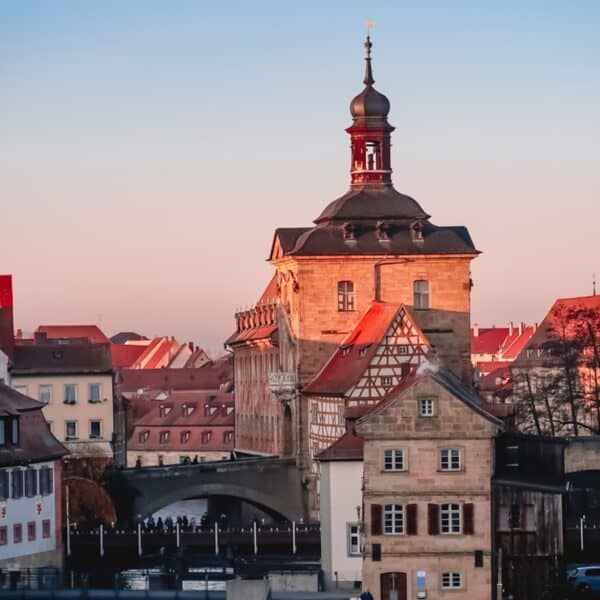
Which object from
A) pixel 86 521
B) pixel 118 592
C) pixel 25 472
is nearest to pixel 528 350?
pixel 86 521

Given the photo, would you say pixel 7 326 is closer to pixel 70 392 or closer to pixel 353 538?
pixel 70 392

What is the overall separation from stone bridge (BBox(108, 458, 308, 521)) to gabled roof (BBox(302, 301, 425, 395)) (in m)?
3.75

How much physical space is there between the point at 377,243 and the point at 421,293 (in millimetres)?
2779

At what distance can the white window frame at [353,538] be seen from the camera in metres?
98.0

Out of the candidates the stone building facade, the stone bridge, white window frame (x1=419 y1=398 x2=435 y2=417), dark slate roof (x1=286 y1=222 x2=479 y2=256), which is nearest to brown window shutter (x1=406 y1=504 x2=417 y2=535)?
the stone building facade

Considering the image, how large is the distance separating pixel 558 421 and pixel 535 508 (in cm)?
3927

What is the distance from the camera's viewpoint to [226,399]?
194375 millimetres

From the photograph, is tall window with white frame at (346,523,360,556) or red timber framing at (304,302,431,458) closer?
tall window with white frame at (346,523,360,556)

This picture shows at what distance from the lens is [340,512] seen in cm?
9862

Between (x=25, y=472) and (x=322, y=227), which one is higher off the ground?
(x=322, y=227)

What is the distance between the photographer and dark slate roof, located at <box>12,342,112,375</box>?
144500 mm

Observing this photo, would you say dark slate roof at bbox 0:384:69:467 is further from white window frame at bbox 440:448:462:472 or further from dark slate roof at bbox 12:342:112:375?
dark slate roof at bbox 12:342:112:375

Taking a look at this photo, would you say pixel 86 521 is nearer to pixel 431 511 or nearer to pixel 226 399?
pixel 431 511

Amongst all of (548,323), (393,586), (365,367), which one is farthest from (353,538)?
(548,323)
